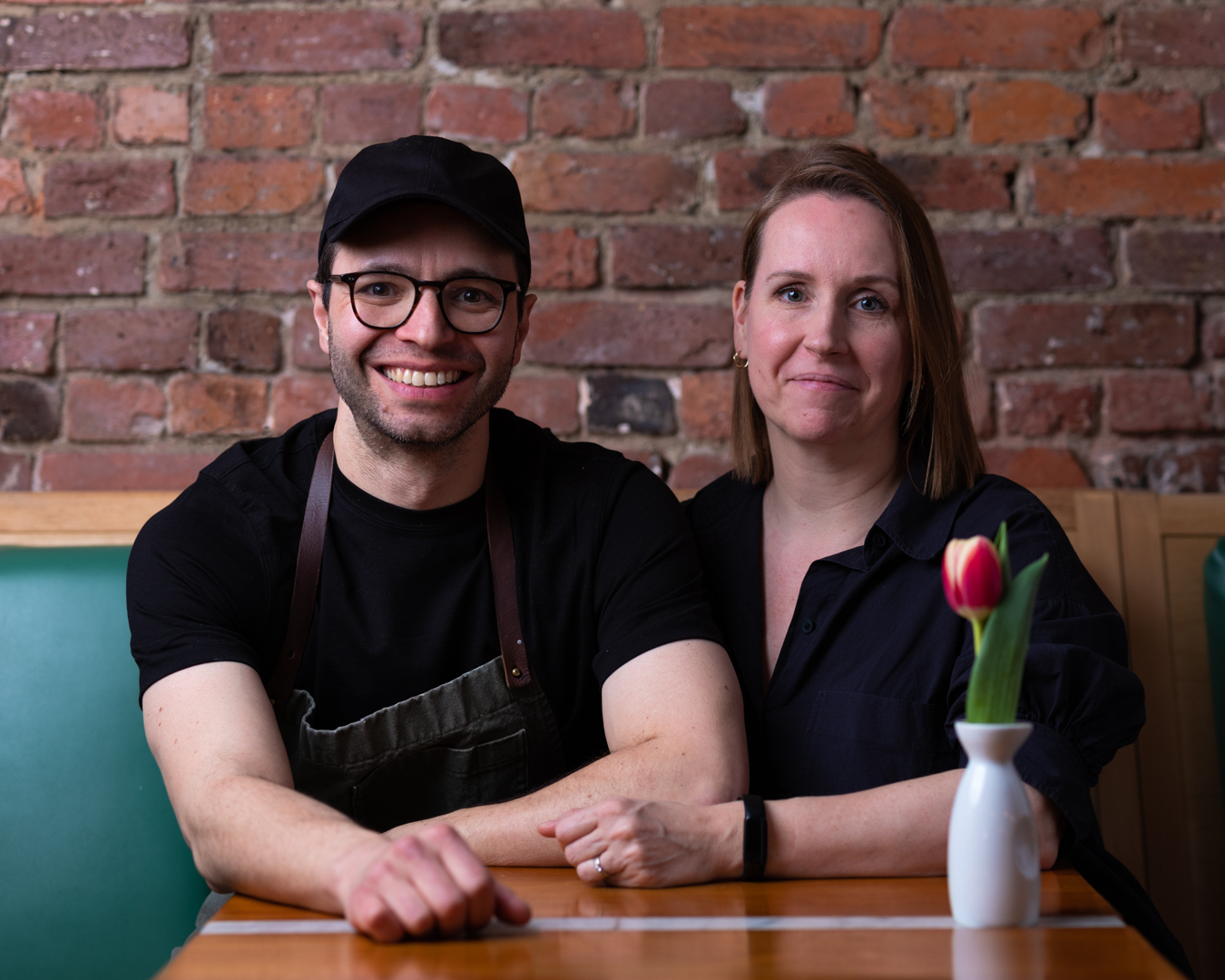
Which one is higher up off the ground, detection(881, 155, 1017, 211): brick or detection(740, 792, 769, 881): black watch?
detection(881, 155, 1017, 211): brick

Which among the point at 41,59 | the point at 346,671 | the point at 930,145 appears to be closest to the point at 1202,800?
the point at 930,145

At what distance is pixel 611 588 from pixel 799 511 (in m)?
0.30

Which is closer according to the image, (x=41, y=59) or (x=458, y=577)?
(x=458, y=577)

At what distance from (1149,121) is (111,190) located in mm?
1573

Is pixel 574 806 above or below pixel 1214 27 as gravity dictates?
below

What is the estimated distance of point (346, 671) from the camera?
122cm

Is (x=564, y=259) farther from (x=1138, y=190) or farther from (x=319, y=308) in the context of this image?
(x=1138, y=190)

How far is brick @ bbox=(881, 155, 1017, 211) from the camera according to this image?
1.64m

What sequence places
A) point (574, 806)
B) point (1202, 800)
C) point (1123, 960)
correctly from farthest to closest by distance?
1. point (1202, 800)
2. point (574, 806)
3. point (1123, 960)

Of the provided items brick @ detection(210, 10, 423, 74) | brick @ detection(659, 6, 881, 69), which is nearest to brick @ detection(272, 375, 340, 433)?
brick @ detection(210, 10, 423, 74)

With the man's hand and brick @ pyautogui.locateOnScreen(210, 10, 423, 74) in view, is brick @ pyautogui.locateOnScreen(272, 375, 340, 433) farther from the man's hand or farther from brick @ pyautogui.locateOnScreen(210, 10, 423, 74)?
the man's hand

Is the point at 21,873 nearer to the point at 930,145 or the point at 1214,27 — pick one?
the point at 930,145

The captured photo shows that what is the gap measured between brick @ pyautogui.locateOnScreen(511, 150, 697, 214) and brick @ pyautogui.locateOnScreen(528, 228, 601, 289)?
0.14 ft

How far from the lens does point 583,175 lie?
5.43 ft
